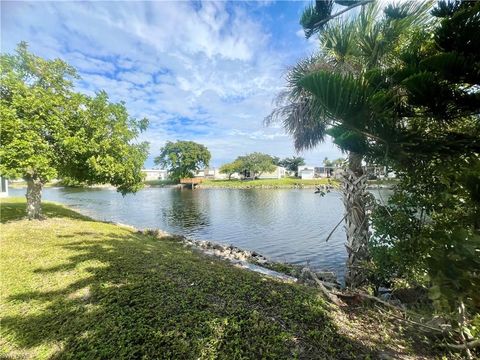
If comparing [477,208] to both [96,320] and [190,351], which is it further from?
[96,320]

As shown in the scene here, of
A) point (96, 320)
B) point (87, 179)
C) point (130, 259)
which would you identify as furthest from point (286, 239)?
point (96, 320)

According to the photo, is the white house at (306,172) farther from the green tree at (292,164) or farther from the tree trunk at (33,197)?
the tree trunk at (33,197)

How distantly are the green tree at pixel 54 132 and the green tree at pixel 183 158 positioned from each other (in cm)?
4359

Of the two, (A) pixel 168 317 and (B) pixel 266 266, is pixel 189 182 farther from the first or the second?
(A) pixel 168 317

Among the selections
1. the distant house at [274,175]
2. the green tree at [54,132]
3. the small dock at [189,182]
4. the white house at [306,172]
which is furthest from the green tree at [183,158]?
the green tree at [54,132]

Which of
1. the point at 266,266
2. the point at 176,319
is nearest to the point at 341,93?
the point at 176,319

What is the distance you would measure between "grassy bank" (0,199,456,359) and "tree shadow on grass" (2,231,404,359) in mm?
11

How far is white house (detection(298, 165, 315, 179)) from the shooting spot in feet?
224

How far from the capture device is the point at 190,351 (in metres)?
2.39

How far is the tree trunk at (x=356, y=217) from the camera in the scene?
4.59 m

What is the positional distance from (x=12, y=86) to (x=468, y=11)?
992 centimetres

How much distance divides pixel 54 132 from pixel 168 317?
7.51 m

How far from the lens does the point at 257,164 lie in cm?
6431

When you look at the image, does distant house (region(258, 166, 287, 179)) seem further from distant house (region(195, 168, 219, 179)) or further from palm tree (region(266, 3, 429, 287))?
palm tree (region(266, 3, 429, 287))
